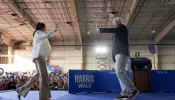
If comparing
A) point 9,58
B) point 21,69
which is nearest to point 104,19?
point 21,69

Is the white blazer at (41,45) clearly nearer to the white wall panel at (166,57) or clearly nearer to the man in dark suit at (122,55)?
the man in dark suit at (122,55)

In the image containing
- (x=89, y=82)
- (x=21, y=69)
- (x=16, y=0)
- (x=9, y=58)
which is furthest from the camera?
(x=9, y=58)

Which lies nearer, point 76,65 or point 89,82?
point 89,82

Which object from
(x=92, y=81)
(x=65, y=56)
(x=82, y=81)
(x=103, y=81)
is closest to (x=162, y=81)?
(x=103, y=81)

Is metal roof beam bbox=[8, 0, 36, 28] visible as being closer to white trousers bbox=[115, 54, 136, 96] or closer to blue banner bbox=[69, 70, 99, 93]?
blue banner bbox=[69, 70, 99, 93]

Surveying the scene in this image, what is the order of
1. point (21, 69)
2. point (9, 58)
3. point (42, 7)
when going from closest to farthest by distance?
point (42, 7) < point (21, 69) < point (9, 58)

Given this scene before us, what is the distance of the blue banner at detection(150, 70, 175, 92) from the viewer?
496cm

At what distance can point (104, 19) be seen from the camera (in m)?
14.9

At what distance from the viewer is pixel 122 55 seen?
10.2ft

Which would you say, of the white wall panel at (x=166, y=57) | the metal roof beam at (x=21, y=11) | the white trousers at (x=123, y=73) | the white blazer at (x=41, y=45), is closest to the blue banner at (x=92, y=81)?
the white trousers at (x=123, y=73)

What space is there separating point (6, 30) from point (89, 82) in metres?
14.3

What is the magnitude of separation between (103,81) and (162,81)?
52.2 inches

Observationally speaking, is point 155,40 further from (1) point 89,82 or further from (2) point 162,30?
(1) point 89,82

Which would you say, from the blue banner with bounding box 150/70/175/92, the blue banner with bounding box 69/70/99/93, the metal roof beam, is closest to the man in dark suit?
the blue banner with bounding box 69/70/99/93
